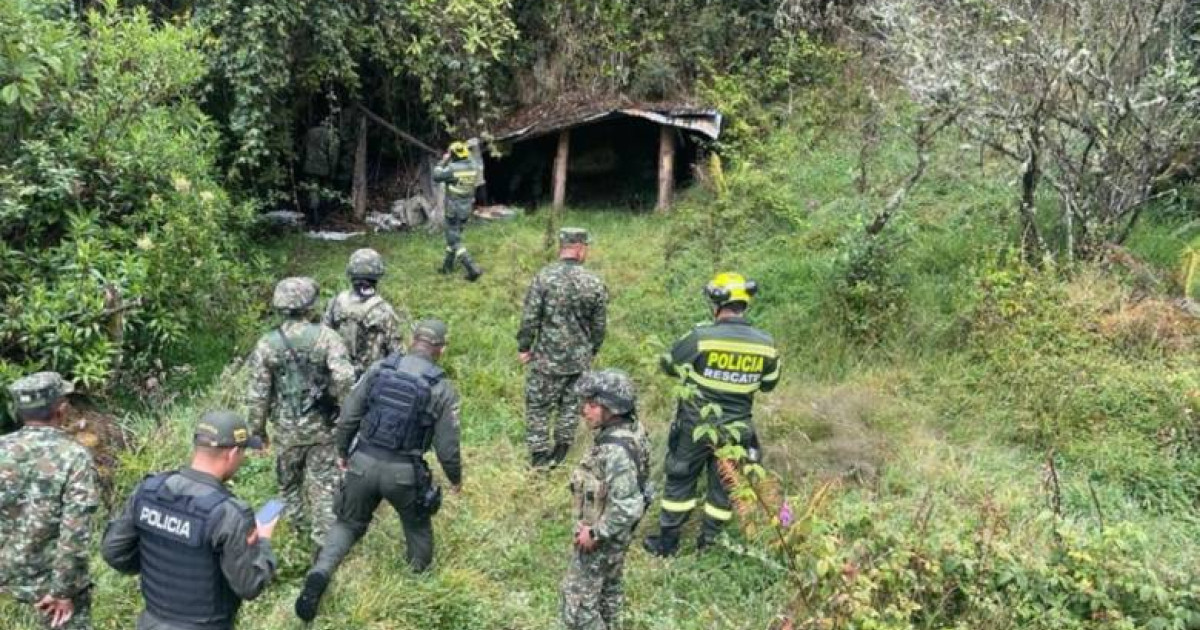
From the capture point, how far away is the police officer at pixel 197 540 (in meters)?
3.38

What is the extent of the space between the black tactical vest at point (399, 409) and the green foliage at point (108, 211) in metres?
3.13

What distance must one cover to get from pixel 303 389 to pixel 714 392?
2.46 meters

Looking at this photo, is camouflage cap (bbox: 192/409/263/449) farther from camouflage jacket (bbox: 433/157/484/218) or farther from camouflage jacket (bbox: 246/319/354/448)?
camouflage jacket (bbox: 433/157/484/218)

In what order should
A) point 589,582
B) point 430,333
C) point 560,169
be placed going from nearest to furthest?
point 589,582
point 430,333
point 560,169

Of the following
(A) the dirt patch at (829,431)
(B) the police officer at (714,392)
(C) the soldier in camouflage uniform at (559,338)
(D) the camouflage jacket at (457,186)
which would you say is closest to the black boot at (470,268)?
(D) the camouflage jacket at (457,186)

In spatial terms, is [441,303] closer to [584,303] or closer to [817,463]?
[584,303]

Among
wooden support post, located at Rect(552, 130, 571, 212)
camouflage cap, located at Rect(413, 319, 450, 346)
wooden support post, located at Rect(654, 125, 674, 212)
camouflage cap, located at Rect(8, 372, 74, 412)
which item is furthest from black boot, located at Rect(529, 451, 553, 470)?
wooden support post, located at Rect(552, 130, 571, 212)

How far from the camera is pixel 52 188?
677 cm

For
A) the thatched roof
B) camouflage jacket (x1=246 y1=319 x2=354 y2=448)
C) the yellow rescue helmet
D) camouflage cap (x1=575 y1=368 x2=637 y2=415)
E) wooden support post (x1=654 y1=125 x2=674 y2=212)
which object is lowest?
camouflage jacket (x1=246 y1=319 x2=354 y2=448)

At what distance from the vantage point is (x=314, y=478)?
5.15 m

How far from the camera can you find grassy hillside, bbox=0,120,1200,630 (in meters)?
4.04

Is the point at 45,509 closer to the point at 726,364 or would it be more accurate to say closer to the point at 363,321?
the point at 363,321

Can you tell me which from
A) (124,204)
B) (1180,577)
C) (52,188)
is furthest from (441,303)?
(1180,577)

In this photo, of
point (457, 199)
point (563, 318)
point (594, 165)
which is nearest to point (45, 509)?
point (563, 318)
